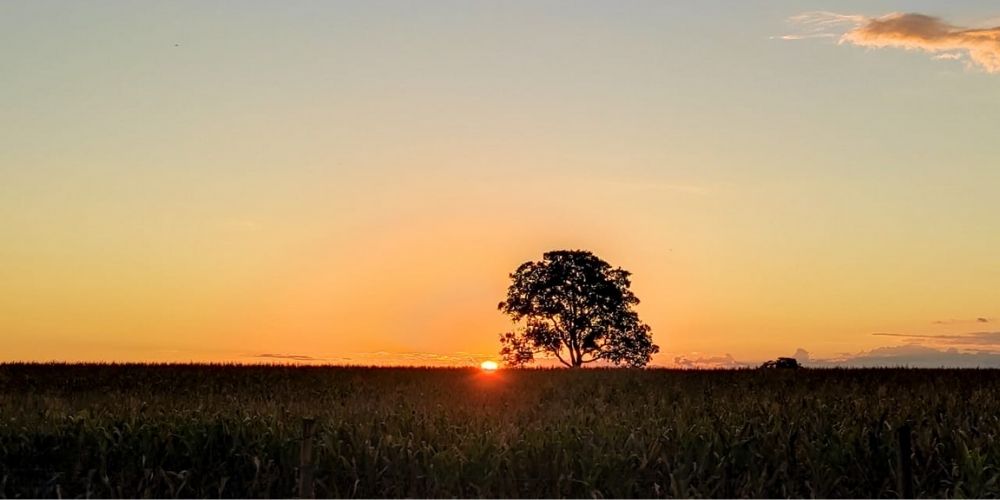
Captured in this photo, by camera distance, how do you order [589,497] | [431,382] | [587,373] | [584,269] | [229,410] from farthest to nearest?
[584,269] → [587,373] → [431,382] → [229,410] → [589,497]

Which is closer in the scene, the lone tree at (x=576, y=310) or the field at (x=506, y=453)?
the field at (x=506, y=453)

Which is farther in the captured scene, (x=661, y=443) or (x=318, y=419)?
(x=318, y=419)

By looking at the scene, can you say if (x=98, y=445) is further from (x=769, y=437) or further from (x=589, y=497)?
(x=769, y=437)

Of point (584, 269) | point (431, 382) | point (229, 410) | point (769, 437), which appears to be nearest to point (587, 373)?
point (431, 382)

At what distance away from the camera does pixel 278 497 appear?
11.2m

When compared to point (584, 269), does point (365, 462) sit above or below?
below

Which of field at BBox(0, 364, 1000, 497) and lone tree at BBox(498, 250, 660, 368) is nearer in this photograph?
field at BBox(0, 364, 1000, 497)

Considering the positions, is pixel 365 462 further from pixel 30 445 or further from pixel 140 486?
pixel 30 445

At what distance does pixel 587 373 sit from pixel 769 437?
20108mm

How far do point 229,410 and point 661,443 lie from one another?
25.4 feet

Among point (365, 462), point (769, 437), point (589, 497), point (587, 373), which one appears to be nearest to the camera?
point (589, 497)

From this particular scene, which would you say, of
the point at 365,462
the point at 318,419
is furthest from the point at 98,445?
the point at 365,462

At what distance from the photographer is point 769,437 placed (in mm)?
12000

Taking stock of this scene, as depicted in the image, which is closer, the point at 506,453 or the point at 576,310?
the point at 506,453
